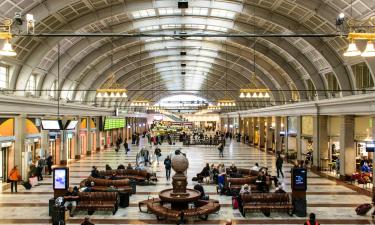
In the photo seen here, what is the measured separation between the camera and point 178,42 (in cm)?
3547

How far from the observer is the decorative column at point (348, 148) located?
2286 cm

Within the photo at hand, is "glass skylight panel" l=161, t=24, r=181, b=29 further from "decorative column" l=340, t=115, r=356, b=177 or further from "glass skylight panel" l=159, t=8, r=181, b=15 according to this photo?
"decorative column" l=340, t=115, r=356, b=177

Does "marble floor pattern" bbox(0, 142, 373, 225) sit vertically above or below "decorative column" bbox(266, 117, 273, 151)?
below

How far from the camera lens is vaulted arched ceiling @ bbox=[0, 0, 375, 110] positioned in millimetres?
20469

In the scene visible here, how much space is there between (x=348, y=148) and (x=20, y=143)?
1915 cm

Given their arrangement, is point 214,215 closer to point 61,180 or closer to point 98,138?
point 61,180

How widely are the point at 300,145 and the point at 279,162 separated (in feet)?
27.6

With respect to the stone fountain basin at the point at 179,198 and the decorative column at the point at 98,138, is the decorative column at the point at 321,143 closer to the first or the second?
the stone fountain basin at the point at 179,198

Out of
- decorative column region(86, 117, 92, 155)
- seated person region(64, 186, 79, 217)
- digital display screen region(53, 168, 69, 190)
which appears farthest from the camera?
decorative column region(86, 117, 92, 155)

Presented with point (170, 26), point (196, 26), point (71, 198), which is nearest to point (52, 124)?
point (71, 198)

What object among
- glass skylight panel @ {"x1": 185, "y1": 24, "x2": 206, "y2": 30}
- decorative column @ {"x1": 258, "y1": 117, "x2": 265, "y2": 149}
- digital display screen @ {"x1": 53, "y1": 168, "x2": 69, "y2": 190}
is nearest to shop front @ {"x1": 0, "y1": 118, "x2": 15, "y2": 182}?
digital display screen @ {"x1": 53, "y1": 168, "x2": 69, "y2": 190}

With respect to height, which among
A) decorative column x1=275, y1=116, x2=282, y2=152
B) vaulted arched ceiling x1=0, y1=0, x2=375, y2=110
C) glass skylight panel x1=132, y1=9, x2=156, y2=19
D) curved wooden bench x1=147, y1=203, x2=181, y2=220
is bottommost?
curved wooden bench x1=147, y1=203, x2=181, y2=220

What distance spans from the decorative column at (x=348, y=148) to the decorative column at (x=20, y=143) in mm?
18695

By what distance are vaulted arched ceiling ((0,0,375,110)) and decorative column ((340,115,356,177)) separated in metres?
2.17
